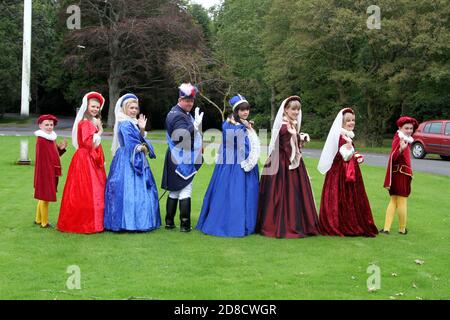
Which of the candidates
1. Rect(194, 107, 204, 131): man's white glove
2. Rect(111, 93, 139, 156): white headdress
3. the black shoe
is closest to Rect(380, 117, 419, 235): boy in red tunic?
Rect(194, 107, 204, 131): man's white glove

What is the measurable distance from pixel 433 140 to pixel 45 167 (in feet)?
57.7

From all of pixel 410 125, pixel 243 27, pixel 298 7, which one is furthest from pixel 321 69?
pixel 410 125

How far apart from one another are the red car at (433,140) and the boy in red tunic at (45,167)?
17.3 metres

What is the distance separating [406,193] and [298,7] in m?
23.3

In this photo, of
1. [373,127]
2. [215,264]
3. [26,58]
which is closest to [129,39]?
[373,127]

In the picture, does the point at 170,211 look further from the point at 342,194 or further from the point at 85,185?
the point at 342,194

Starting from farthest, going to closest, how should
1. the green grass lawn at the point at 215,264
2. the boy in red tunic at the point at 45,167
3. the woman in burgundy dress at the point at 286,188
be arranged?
the boy in red tunic at the point at 45,167 → the woman in burgundy dress at the point at 286,188 → the green grass lawn at the point at 215,264

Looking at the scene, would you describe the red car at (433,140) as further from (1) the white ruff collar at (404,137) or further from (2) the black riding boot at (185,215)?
(2) the black riding boot at (185,215)

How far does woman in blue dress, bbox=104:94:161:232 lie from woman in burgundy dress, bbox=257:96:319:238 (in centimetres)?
160

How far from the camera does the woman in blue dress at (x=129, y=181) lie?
7.64m

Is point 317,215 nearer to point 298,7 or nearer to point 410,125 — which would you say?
point 410,125

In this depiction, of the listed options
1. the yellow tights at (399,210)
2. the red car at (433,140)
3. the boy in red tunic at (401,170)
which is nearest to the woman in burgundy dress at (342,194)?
the yellow tights at (399,210)

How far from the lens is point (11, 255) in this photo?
6.46 m

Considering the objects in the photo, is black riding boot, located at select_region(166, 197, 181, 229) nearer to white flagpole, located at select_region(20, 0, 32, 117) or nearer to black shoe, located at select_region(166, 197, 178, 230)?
black shoe, located at select_region(166, 197, 178, 230)
